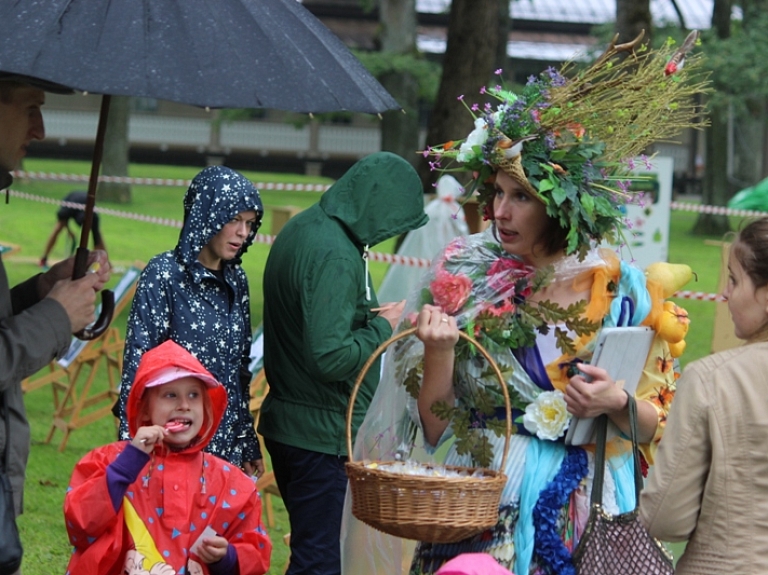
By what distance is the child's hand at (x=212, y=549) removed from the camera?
3418 mm

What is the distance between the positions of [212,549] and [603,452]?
3.85ft

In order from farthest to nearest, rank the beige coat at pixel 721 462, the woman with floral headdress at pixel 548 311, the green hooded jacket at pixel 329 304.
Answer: the green hooded jacket at pixel 329 304
the woman with floral headdress at pixel 548 311
the beige coat at pixel 721 462

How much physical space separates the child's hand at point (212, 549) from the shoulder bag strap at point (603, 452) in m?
1.13

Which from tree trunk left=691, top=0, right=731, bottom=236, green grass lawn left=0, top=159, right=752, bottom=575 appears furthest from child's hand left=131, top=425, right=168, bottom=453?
tree trunk left=691, top=0, right=731, bottom=236

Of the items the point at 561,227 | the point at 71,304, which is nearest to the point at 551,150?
the point at 561,227

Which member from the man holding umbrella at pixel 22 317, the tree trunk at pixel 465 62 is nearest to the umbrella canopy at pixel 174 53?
the man holding umbrella at pixel 22 317

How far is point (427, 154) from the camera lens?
3381mm

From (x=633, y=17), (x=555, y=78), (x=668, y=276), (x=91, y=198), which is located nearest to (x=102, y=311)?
(x=91, y=198)

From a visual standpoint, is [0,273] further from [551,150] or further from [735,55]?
[735,55]

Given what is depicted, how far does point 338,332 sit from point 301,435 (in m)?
0.42

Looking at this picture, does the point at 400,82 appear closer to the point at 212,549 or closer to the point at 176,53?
the point at 212,549

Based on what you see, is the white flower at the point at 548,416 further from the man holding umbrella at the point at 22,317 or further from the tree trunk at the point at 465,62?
the tree trunk at the point at 465,62

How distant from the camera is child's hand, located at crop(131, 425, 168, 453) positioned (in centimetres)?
329

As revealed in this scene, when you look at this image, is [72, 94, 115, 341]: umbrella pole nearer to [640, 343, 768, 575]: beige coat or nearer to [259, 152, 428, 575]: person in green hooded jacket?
[259, 152, 428, 575]: person in green hooded jacket
